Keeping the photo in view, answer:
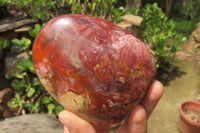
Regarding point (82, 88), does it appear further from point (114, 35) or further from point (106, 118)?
point (114, 35)

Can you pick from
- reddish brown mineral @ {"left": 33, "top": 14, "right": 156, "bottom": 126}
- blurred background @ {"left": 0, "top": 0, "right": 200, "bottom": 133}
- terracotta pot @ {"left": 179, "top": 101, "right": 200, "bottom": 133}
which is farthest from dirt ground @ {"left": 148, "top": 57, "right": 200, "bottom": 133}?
reddish brown mineral @ {"left": 33, "top": 14, "right": 156, "bottom": 126}

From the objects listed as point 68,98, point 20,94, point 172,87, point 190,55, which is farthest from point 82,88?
point 190,55

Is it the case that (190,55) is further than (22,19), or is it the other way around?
(190,55)

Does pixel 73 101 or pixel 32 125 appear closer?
pixel 73 101

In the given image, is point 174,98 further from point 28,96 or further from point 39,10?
point 39,10

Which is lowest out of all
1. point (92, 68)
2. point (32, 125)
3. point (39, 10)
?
point (32, 125)

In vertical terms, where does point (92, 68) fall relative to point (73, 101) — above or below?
above

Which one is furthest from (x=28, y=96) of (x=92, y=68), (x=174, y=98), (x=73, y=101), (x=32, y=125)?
(x=174, y=98)
